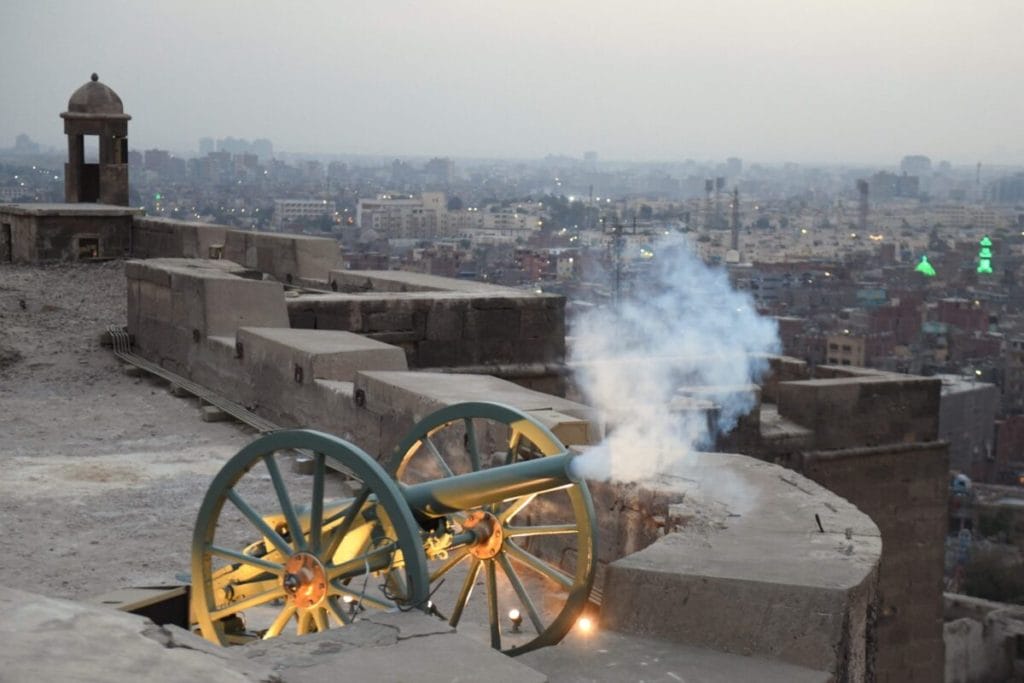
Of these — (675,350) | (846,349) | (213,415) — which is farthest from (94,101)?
(846,349)

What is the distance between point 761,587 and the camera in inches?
207

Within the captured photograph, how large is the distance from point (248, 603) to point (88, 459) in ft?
15.6

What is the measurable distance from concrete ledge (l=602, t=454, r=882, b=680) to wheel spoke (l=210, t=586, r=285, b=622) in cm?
121

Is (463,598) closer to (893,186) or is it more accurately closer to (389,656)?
(389,656)

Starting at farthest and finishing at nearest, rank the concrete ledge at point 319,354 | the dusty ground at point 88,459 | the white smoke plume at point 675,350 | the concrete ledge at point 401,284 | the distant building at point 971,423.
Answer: the distant building at point 971,423
the concrete ledge at point 401,284
the white smoke plume at point 675,350
the concrete ledge at point 319,354
the dusty ground at point 88,459

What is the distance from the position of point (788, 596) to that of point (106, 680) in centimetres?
245

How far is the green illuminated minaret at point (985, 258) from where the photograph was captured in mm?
50375

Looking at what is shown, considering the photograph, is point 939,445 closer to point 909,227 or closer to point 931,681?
point 931,681

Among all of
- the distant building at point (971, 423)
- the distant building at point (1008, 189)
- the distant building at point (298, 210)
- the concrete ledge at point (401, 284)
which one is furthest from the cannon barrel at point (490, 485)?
the distant building at point (1008, 189)

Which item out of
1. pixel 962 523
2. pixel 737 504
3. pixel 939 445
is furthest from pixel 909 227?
pixel 737 504

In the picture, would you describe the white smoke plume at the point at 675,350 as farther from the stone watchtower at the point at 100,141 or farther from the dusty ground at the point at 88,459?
the stone watchtower at the point at 100,141

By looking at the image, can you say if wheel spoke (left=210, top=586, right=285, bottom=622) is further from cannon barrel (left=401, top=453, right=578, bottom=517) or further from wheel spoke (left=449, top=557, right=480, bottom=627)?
wheel spoke (left=449, top=557, right=480, bottom=627)

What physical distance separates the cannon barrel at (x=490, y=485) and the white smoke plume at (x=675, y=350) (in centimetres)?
340

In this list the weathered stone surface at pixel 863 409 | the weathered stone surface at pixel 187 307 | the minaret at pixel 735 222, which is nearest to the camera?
the weathered stone surface at pixel 187 307
